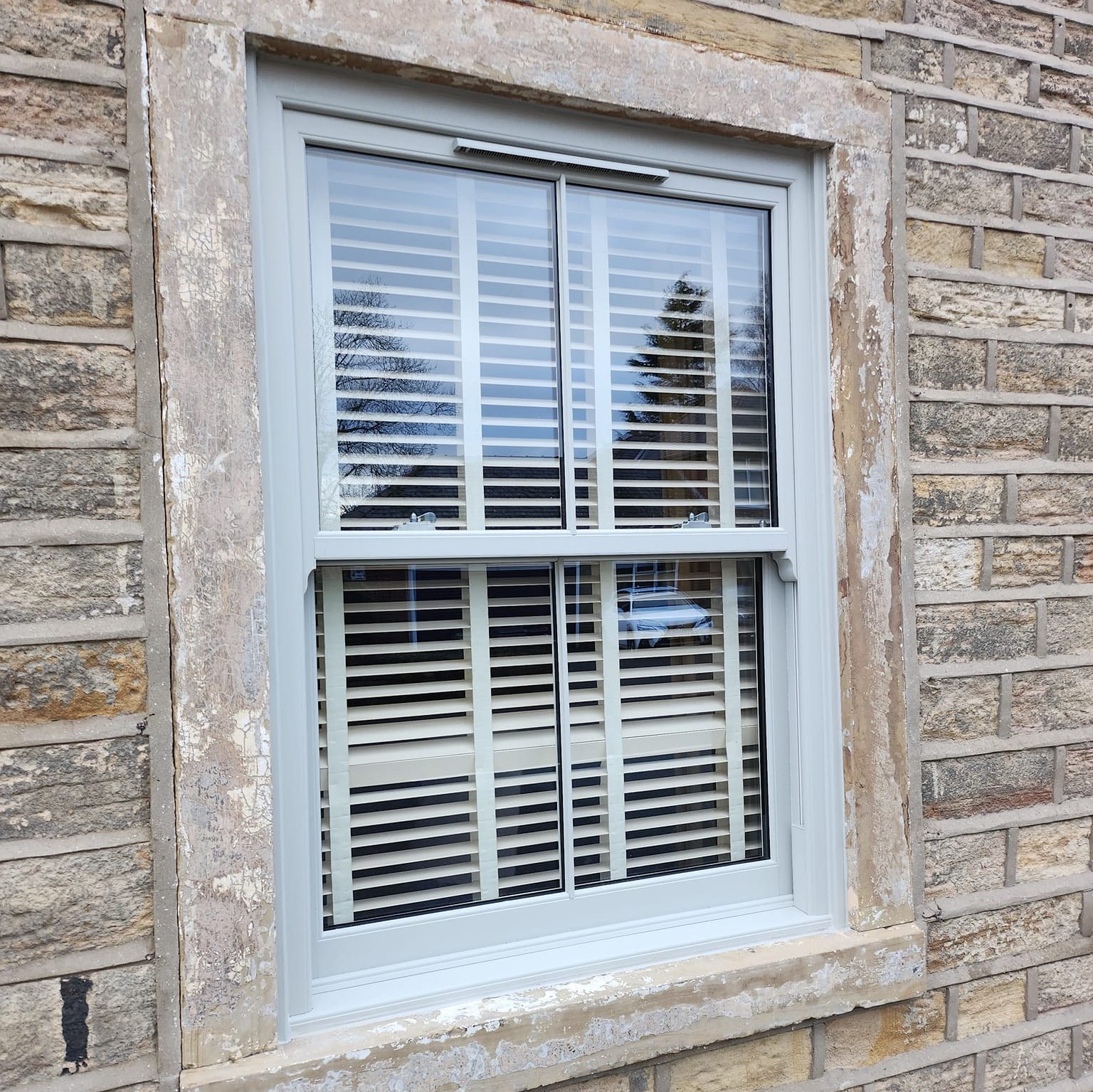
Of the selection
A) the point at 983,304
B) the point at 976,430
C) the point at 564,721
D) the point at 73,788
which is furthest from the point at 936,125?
the point at 73,788

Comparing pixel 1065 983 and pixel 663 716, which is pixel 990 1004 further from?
pixel 663 716

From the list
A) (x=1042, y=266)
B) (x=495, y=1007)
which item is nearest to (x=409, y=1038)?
(x=495, y=1007)

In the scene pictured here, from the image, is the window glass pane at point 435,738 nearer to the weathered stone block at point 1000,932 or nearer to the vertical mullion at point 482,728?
the vertical mullion at point 482,728

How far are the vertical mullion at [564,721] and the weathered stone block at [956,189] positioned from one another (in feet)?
3.78

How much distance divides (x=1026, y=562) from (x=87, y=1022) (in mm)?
2072

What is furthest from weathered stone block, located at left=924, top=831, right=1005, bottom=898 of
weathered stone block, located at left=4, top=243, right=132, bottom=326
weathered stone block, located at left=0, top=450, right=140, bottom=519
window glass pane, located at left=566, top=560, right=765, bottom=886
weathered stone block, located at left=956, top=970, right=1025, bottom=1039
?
weathered stone block, located at left=4, top=243, right=132, bottom=326

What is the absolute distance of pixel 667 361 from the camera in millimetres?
1742

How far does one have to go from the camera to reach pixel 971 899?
1.82 metres

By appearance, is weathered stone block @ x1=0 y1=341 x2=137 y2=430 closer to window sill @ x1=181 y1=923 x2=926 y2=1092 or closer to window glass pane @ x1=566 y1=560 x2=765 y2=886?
window glass pane @ x1=566 y1=560 x2=765 y2=886

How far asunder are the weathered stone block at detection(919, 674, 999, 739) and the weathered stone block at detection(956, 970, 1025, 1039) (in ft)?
1.87

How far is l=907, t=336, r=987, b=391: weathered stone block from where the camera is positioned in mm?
1778

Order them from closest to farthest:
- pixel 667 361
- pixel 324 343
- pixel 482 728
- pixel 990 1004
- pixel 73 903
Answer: pixel 73 903, pixel 324 343, pixel 482 728, pixel 667 361, pixel 990 1004

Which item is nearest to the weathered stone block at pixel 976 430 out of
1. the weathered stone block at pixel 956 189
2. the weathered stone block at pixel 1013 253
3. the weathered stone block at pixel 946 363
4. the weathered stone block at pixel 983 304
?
the weathered stone block at pixel 946 363

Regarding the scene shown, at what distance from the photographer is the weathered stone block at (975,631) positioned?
1789mm
